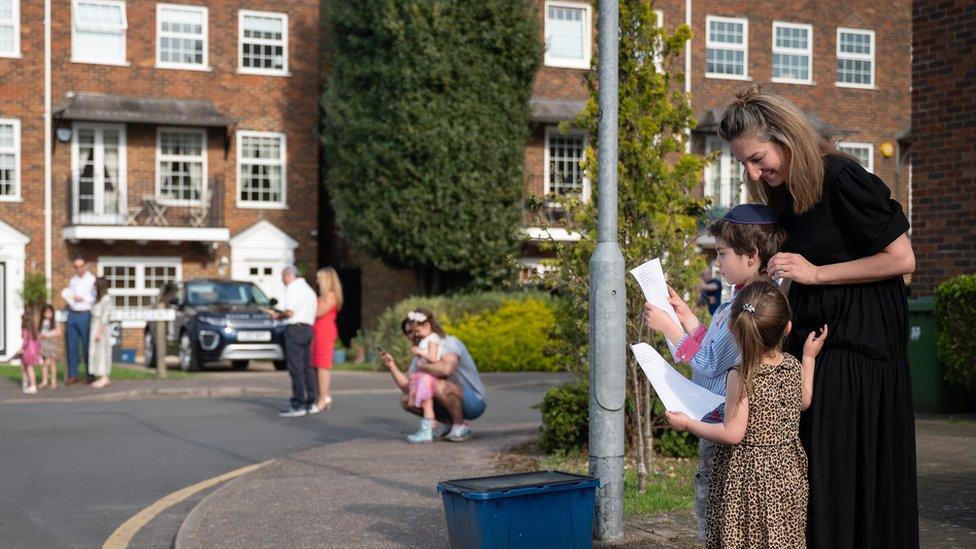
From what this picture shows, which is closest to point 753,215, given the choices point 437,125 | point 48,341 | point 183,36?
point 48,341

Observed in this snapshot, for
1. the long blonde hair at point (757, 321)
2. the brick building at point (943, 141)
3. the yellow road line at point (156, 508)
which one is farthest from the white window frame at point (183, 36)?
the long blonde hair at point (757, 321)

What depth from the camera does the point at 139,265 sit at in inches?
1170

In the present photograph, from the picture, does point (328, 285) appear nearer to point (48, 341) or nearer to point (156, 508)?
point (48, 341)

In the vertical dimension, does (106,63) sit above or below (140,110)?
above

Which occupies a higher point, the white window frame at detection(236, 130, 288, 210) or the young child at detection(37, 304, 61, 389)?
the white window frame at detection(236, 130, 288, 210)

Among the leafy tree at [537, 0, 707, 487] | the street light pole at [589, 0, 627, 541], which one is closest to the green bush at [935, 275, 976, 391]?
the leafy tree at [537, 0, 707, 487]

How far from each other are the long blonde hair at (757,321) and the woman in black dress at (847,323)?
8 cm

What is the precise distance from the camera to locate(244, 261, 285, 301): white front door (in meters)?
30.7

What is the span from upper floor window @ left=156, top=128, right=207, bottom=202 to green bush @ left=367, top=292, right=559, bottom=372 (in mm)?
8026

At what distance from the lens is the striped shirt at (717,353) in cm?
452

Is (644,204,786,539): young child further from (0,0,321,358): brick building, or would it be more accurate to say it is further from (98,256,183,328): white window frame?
(98,256,183,328): white window frame

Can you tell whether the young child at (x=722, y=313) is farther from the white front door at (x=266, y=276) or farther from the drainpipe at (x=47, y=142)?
the white front door at (x=266, y=276)

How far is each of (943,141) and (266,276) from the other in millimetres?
20703

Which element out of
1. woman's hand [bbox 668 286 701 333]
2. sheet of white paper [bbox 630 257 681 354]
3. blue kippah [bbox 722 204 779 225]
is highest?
blue kippah [bbox 722 204 779 225]
